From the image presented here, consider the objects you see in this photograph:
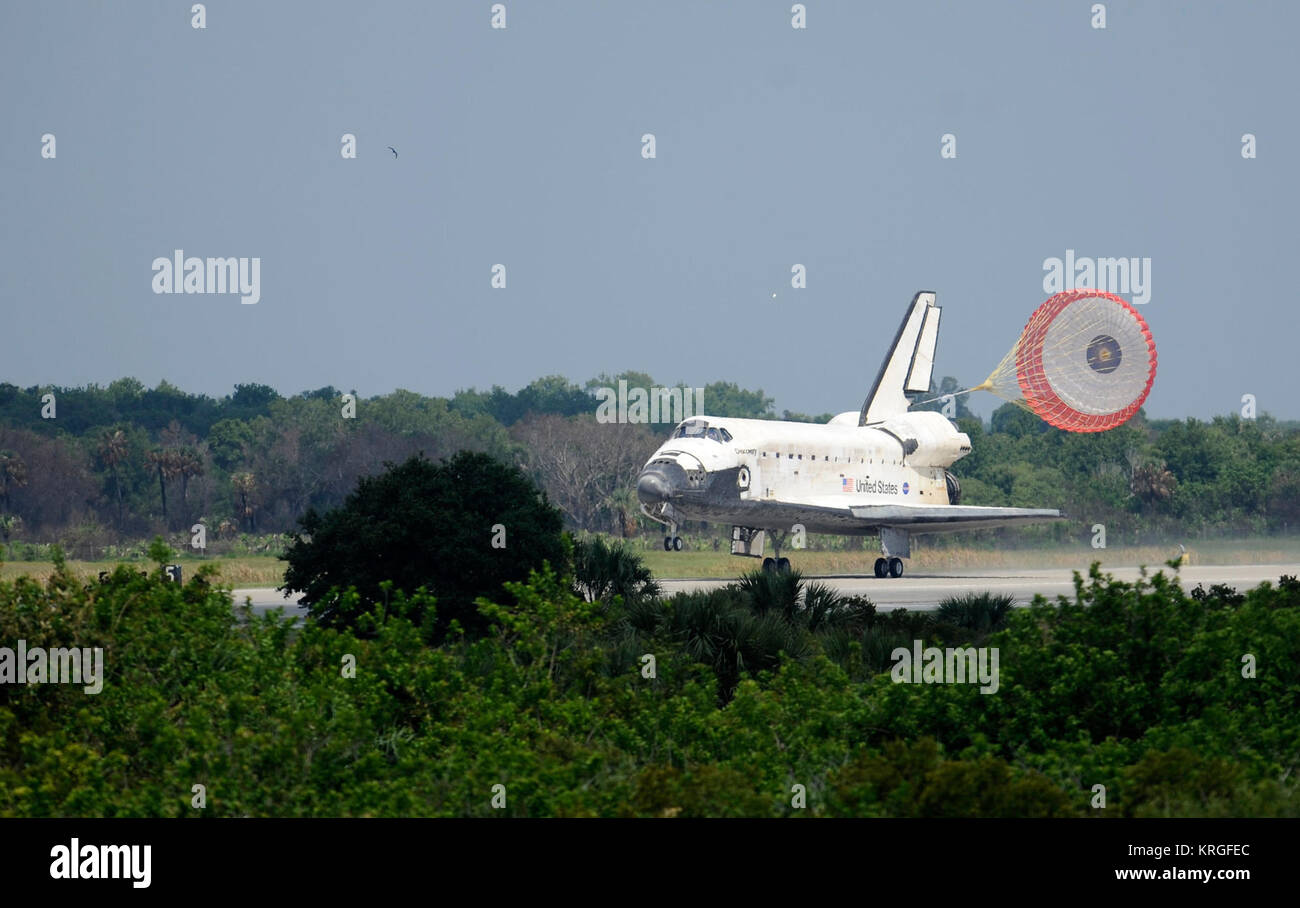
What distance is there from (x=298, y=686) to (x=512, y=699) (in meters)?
1.75

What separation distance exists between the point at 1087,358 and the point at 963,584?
7907 mm

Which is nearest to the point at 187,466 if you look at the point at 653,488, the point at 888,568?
the point at 888,568

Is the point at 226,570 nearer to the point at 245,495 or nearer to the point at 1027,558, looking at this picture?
the point at 1027,558

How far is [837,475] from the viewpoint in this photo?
150 ft

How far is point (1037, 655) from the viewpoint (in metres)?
12.6

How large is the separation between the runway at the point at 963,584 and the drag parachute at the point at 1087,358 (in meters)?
4.57

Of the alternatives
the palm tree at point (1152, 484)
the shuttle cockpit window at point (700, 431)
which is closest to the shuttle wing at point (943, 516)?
the shuttle cockpit window at point (700, 431)

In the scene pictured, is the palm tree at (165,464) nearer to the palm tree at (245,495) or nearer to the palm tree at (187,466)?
the palm tree at (187,466)

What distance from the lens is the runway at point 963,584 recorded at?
1292 inches

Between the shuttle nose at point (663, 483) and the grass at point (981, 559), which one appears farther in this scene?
the grass at point (981, 559)

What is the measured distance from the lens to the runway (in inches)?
1292

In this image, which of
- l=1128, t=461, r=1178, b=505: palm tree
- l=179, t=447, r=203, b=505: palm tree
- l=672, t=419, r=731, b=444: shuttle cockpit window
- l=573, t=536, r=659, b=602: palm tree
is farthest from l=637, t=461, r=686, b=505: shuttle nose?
l=179, t=447, r=203, b=505: palm tree

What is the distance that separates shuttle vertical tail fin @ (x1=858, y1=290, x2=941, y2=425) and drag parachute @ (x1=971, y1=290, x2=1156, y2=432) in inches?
277
